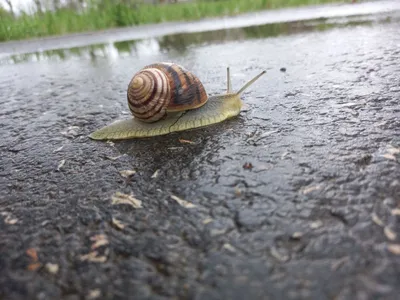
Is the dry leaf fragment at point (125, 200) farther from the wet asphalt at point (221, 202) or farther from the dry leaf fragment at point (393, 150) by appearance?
the dry leaf fragment at point (393, 150)

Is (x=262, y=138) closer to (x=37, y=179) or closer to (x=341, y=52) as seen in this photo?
(x=37, y=179)

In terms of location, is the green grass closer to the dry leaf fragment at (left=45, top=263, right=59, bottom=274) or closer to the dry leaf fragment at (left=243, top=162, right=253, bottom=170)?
the dry leaf fragment at (left=243, top=162, right=253, bottom=170)

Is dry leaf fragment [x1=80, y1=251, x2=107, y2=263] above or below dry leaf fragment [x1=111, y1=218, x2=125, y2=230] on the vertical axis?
below

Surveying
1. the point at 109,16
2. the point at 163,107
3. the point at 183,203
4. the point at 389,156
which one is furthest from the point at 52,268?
the point at 109,16

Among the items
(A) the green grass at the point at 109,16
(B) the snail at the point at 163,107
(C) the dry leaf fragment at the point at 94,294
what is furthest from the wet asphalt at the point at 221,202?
(A) the green grass at the point at 109,16

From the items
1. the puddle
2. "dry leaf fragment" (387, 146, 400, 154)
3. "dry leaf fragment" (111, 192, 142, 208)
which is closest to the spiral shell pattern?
"dry leaf fragment" (111, 192, 142, 208)

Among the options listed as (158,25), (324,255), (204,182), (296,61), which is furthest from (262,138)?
(158,25)

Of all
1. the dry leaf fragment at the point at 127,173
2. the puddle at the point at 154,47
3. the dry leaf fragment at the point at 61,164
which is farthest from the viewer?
the puddle at the point at 154,47
